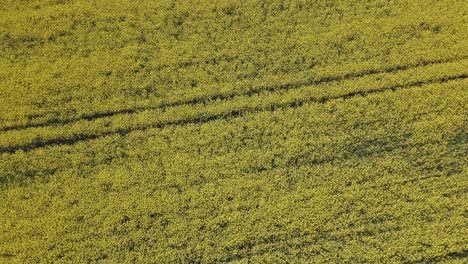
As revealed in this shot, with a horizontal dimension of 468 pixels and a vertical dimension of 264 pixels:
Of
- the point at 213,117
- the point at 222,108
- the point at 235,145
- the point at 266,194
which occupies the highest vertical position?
the point at 222,108

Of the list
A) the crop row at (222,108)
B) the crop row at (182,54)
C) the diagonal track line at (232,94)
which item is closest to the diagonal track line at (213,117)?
the crop row at (222,108)

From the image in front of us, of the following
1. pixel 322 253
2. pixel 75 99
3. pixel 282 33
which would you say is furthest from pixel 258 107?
pixel 75 99

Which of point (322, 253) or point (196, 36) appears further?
point (196, 36)

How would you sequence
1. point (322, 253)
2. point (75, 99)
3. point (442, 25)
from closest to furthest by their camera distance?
1. point (322, 253)
2. point (75, 99)
3. point (442, 25)

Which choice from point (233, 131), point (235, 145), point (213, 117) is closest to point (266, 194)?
point (235, 145)

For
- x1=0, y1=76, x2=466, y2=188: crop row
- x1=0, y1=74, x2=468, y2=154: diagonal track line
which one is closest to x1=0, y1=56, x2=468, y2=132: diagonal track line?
x1=0, y1=74, x2=468, y2=154: diagonal track line

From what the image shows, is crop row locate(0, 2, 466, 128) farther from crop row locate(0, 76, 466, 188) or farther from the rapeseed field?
crop row locate(0, 76, 466, 188)

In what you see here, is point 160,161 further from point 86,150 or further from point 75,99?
Answer: point 75,99

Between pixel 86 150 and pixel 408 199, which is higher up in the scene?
pixel 86 150

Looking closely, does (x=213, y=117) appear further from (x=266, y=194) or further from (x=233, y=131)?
(x=266, y=194)
